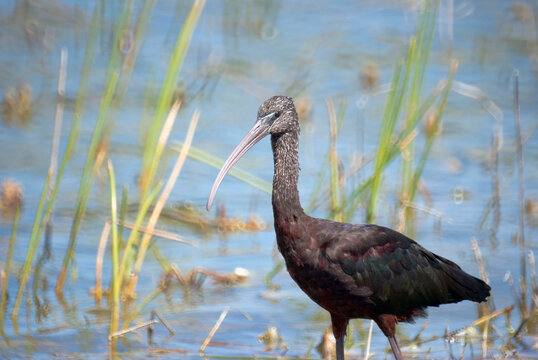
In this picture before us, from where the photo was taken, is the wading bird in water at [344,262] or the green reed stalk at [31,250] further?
the green reed stalk at [31,250]

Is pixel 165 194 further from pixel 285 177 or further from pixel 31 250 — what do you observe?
pixel 285 177

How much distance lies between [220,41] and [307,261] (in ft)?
27.3

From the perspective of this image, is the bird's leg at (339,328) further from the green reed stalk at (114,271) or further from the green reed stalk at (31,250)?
the green reed stalk at (31,250)

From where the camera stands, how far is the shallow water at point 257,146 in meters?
6.16

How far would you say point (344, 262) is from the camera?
4758mm

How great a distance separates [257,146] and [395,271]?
5003mm

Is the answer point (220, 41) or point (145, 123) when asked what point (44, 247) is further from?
point (220, 41)

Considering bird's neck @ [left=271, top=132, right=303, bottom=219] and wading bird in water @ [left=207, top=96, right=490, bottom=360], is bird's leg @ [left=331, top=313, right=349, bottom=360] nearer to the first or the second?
wading bird in water @ [left=207, top=96, right=490, bottom=360]

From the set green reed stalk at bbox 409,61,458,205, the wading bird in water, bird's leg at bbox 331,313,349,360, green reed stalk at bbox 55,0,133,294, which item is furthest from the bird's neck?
green reed stalk at bbox 409,61,458,205

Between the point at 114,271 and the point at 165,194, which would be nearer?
the point at 114,271

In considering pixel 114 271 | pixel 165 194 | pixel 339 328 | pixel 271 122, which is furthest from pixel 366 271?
pixel 165 194

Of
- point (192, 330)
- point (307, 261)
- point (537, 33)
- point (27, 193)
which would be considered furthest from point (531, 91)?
point (307, 261)

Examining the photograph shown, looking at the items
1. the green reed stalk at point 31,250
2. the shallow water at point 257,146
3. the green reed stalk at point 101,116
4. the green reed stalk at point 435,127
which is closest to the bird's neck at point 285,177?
the green reed stalk at point 101,116

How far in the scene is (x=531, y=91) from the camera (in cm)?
1165
